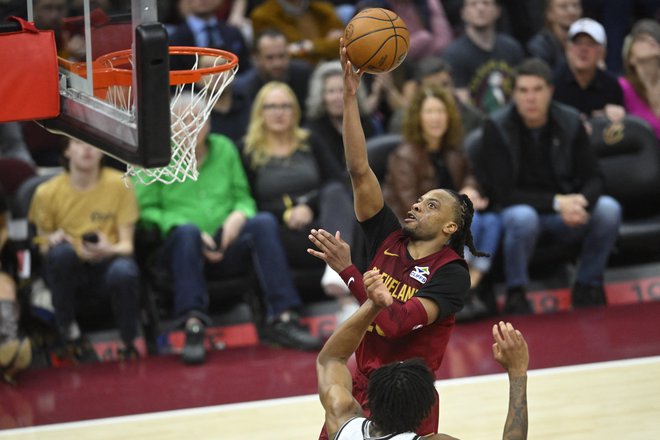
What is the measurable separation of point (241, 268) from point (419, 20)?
→ 2962 mm

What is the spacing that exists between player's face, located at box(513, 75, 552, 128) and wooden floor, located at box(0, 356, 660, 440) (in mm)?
1863

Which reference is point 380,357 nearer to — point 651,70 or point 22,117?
point 22,117

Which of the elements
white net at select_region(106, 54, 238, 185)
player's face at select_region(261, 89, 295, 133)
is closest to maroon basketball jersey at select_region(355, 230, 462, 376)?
white net at select_region(106, 54, 238, 185)

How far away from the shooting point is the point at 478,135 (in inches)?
300

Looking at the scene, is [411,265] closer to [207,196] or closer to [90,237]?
[90,237]

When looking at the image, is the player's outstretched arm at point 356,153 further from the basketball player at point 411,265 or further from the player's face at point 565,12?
the player's face at point 565,12

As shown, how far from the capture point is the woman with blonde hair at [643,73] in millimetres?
8031

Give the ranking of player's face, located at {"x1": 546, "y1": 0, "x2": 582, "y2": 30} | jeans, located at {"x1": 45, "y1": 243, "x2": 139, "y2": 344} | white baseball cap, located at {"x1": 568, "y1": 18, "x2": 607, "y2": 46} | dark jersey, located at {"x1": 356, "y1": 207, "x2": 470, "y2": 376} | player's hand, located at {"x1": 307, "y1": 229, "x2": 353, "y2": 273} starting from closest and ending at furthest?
player's hand, located at {"x1": 307, "y1": 229, "x2": 353, "y2": 273}
dark jersey, located at {"x1": 356, "y1": 207, "x2": 470, "y2": 376}
jeans, located at {"x1": 45, "y1": 243, "x2": 139, "y2": 344}
white baseball cap, located at {"x1": 568, "y1": 18, "x2": 607, "y2": 46}
player's face, located at {"x1": 546, "y1": 0, "x2": 582, "y2": 30}

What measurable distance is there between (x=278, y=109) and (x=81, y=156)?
4.11 feet

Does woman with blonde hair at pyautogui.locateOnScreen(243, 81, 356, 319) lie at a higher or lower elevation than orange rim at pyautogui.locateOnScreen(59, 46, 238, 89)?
lower

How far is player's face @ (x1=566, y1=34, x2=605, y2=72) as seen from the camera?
26.9 feet

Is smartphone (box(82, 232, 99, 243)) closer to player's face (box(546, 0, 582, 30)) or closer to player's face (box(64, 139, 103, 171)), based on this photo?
player's face (box(64, 139, 103, 171))

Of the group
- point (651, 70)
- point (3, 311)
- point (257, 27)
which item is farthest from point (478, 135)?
point (3, 311)

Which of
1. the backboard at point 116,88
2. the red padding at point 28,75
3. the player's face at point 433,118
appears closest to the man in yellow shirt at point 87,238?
the player's face at point 433,118
